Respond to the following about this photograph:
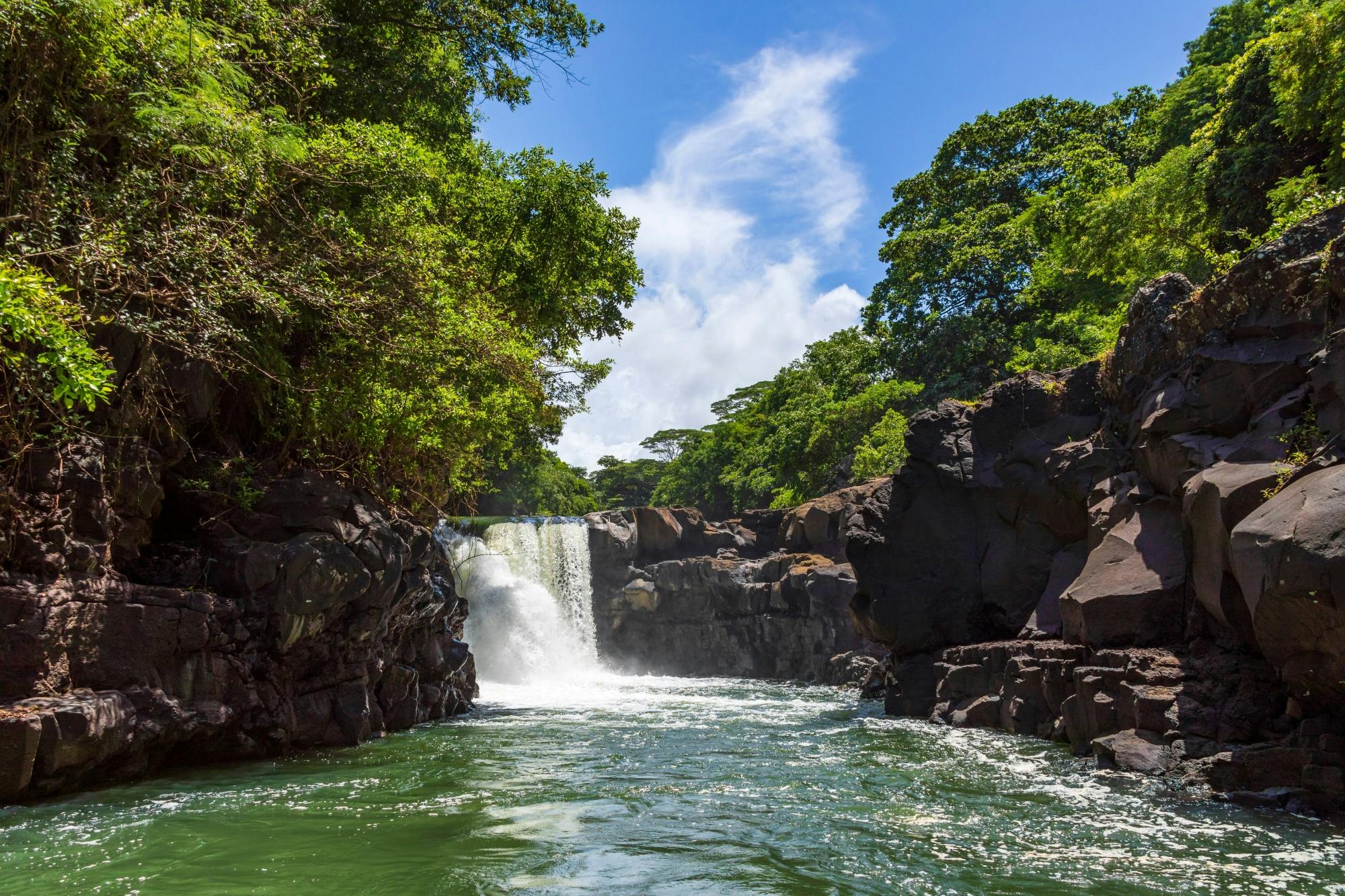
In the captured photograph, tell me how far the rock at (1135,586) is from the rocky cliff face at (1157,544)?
3 cm

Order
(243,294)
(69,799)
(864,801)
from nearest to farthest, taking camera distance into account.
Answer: (69,799), (864,801), (243,294)

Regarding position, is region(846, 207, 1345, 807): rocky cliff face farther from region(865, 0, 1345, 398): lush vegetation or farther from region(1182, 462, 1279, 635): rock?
region(865, 0, 1345, 398): lush vegetation

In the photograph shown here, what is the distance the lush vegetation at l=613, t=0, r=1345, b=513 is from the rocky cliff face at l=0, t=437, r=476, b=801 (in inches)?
549

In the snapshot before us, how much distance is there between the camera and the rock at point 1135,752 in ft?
30.6

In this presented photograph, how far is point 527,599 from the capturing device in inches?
1125

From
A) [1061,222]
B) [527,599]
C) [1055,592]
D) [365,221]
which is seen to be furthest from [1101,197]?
[527,599]

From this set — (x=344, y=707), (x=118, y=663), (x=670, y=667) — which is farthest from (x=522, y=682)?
(x=118, y=663)

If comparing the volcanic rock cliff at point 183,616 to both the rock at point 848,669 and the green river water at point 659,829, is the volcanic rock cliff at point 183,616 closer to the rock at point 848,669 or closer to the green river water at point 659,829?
the green river water at point 659,829

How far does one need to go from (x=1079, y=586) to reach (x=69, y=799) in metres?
13.0

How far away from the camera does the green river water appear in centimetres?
580

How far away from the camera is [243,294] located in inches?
362

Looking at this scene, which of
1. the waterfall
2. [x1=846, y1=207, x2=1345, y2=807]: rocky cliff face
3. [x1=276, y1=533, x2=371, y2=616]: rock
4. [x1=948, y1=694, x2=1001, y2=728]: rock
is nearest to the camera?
[x1=846, y1=207, x2=1345, y2=807]: rocky cliff face

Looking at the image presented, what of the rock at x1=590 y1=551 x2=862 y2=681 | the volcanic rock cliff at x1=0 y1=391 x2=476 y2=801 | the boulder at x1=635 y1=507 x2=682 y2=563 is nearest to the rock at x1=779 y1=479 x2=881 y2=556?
the rock at x1=590 y1=551 x2=862 y2=681

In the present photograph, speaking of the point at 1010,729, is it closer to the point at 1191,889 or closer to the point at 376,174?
the point at 1191,889
